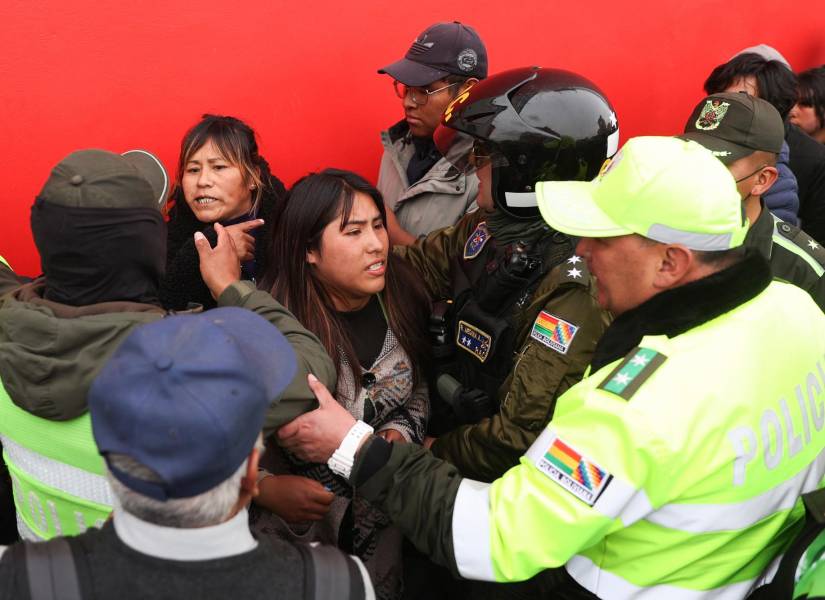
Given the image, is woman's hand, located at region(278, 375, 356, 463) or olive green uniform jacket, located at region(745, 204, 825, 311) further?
olive green uniform jacket, located at region(745, 204, 825, 311)

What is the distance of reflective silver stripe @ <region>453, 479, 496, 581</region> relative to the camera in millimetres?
1513

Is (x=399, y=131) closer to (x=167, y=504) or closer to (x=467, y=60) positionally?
(x=467, y=60)

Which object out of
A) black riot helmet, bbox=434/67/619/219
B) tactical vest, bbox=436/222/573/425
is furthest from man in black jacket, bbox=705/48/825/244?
tactical vest, bbox=436/222/573/425

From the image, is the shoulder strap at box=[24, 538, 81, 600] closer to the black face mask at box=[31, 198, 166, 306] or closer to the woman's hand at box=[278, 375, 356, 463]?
the black face mask at box=[31, 198, 166, 306]

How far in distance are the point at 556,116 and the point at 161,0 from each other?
157cm

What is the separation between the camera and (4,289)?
189cm

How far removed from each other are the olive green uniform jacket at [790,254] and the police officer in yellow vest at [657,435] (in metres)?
0.89

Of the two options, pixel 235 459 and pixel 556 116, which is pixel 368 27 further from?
pixel 235 459

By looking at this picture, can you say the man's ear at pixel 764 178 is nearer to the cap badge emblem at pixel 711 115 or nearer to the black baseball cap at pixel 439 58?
the cap badge emblem at pixel 711 115

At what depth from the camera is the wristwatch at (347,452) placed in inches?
67.1

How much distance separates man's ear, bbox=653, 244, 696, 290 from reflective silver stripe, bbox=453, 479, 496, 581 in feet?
1.93

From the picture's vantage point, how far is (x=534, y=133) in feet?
7.57

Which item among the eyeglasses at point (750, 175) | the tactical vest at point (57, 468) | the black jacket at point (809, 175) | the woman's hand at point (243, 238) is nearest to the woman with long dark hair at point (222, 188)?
the woman's hand at point (243, 238)

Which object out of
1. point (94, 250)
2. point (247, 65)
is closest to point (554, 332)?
point (94, 250)
